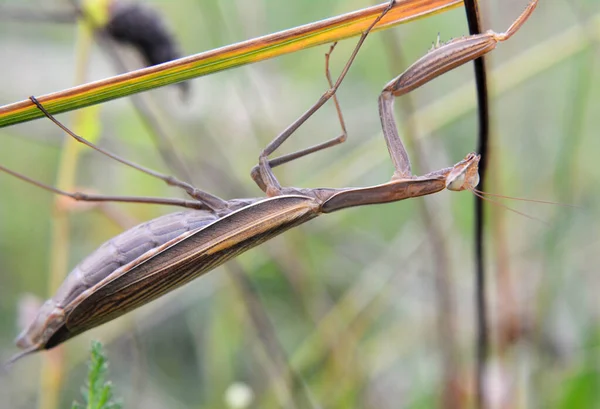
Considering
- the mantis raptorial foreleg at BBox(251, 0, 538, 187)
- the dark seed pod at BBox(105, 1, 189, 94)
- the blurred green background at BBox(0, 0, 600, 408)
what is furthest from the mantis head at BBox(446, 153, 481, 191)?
the dark seed pod at BBox(105, 1, 189, 94)

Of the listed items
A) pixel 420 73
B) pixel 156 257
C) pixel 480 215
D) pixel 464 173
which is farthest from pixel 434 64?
pixel 156 257

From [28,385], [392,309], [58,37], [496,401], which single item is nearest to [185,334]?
[28,385]

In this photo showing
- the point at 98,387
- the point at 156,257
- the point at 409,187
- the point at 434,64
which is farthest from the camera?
the point at 409,187

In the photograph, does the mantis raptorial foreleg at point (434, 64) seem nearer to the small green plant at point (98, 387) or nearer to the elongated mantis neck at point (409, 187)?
the elongated mantis neck at point (409, 187)

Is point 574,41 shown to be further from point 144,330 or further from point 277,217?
point 144,330

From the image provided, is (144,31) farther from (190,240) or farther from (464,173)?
(464,173)
